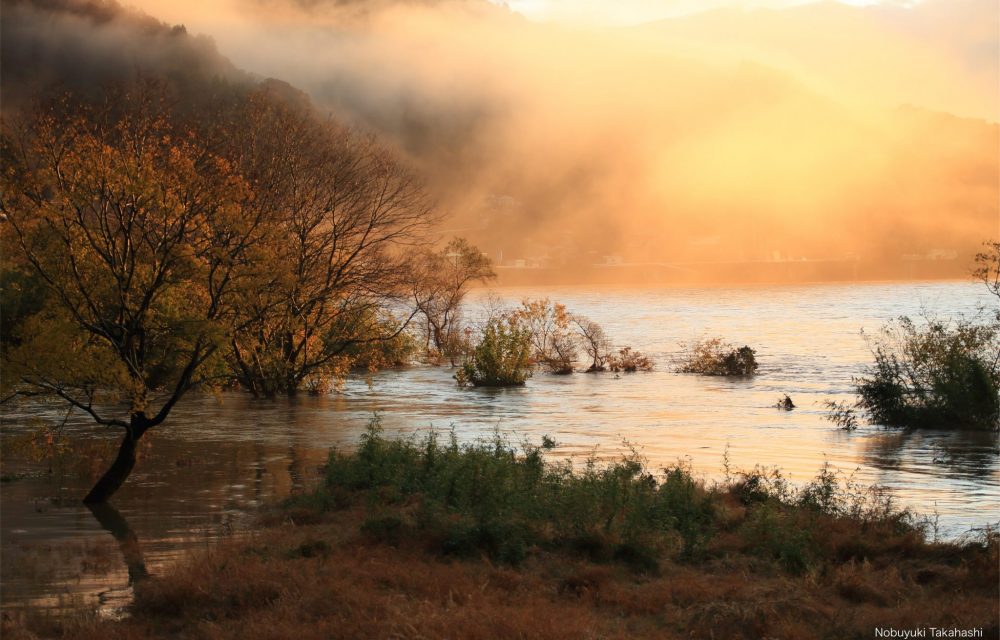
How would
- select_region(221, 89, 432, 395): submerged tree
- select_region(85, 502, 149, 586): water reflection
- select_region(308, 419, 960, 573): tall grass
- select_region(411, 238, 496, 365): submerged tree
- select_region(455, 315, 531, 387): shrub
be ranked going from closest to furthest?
1. select_region(85, 502, 149, 586): water reflection
2. select_region(308, 419, 960, 573): tall grass
3. select_region(221, 89, 432, 395): submerged tree
4. select_region(455, 315, 531, 387): shrub
5. select_region(411, 238, 496, 365): submerged tree

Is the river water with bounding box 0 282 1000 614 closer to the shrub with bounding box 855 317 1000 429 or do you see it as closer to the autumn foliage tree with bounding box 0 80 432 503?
the shrub with bounding box 855 317 1000 429

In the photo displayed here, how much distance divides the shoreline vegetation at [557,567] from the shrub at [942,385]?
44.5 ft

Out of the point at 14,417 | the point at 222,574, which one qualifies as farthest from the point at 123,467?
the point at 14,417

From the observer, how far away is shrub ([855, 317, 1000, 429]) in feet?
94.1

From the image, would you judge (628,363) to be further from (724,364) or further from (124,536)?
(124,536)

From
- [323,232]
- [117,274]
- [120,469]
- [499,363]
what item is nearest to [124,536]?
[120,469]

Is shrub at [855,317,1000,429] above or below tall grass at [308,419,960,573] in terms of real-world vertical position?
above

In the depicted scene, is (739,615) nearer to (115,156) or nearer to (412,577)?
(412,577)

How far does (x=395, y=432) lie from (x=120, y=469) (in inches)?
444

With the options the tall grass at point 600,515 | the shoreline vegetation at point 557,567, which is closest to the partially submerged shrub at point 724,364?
the tall grass at point 600,515

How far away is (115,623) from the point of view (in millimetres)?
10469

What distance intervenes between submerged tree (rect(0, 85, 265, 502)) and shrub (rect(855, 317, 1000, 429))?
19.4 m

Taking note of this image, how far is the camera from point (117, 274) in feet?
58.9

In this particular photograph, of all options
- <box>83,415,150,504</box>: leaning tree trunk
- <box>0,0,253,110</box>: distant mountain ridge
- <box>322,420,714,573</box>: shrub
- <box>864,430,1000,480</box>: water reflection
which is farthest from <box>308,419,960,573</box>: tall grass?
<box>0,0,253,110</box>: distant mountain ridge
